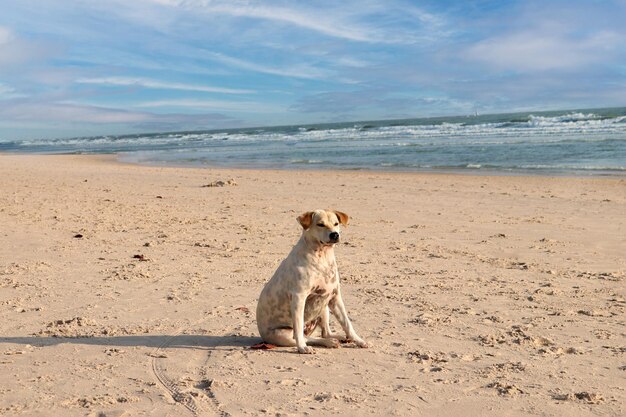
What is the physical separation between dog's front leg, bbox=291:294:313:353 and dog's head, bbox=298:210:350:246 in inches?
20.1

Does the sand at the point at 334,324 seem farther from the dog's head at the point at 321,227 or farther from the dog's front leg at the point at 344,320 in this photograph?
the dog's head at the point at 321,227

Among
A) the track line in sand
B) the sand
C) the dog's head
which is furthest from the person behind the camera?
the dog's head

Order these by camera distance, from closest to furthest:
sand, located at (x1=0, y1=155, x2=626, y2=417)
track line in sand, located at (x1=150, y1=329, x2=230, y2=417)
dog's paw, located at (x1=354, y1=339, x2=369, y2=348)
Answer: track line in sand, located at (x1=150, y1=329, x2=230, y2=417) → sand, located at (x1=0, y1=155, x2=626, y2=417) → dog's paw, located at (x1=354, y1=339, x2=369, y2=348)

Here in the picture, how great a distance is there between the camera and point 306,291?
503 centimetres

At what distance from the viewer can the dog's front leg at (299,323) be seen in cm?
506

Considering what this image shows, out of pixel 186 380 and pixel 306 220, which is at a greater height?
pixel 306 220

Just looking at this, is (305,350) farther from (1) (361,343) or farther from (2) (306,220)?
(2) (306,220)

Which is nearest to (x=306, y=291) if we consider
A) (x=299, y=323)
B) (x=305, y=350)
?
(x=299, y=323)

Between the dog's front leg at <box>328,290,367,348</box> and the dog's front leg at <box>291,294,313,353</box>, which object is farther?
the dog's front leg at <box>328,290,367,348</box>

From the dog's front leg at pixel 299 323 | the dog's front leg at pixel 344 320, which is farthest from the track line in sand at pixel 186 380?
the dog's front leg at pixel 344 320

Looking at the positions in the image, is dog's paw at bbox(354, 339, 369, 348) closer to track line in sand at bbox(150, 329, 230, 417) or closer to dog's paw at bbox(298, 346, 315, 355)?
dog's paw at bbox(298, 346, 315, 355)

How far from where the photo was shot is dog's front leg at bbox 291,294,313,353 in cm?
506

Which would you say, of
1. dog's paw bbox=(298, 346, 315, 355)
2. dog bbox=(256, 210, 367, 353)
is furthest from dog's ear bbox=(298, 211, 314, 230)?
dog's paw bbox=(298, 346, 315, 355)

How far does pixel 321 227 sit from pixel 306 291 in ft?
1.73
